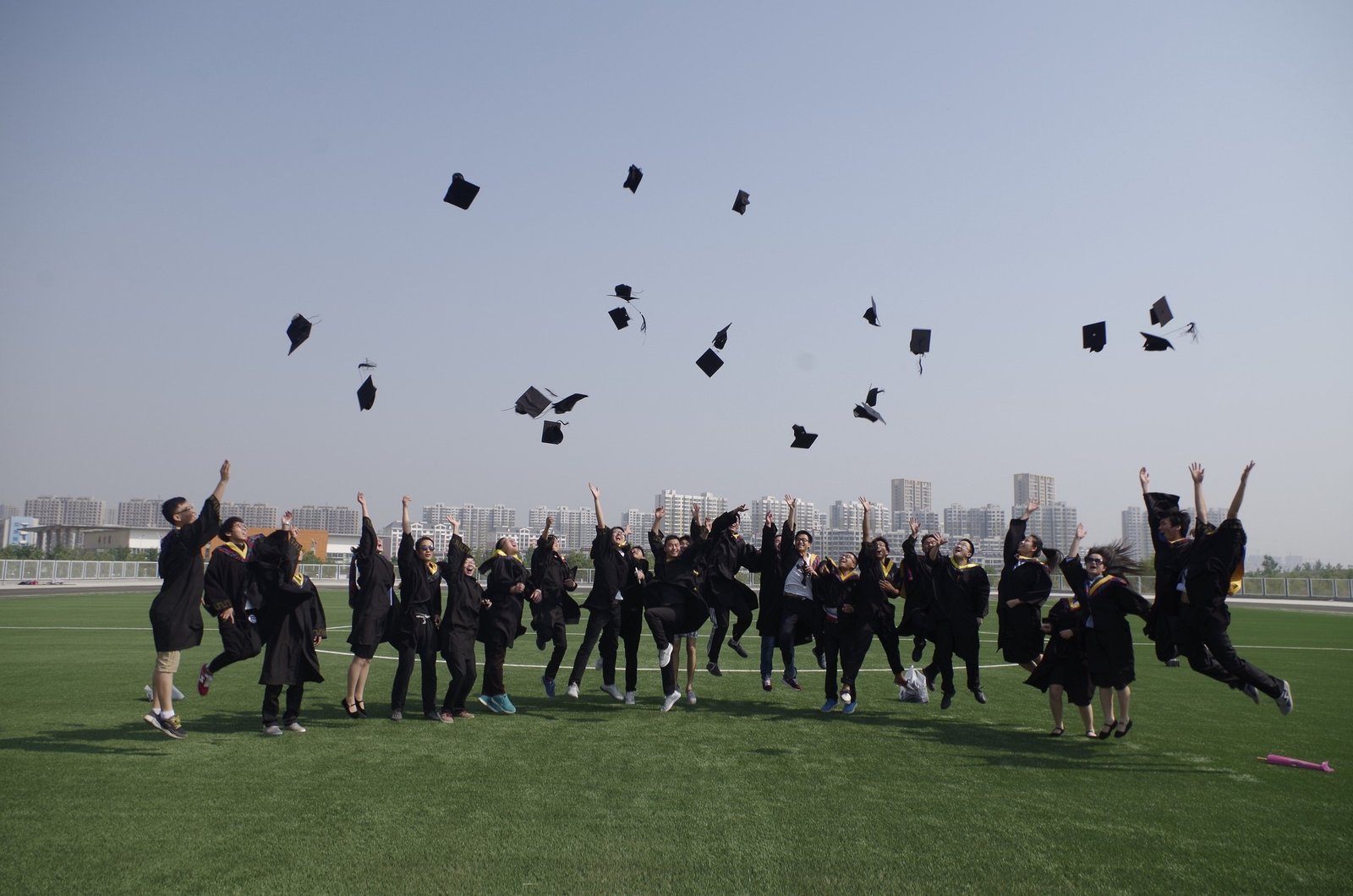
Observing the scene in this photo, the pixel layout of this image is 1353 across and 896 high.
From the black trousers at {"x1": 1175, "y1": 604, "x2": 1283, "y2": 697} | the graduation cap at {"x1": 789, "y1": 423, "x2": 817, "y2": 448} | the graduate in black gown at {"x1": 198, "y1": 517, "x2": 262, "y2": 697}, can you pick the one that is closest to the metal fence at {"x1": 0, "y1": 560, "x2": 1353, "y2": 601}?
the graduation cap at {"x1": 789, "y1": 423, "x2": 817, "y2": 448}

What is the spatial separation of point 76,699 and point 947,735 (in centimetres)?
909


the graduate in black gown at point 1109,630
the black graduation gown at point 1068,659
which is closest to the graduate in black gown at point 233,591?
the black graduation gown at point 1068,659

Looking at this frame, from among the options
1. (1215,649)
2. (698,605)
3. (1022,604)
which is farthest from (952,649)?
(1215,649)

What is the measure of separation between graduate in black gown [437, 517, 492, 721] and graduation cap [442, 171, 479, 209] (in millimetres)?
4605

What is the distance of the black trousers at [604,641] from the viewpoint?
11148 mm

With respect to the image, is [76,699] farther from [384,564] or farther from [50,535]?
[50,535]

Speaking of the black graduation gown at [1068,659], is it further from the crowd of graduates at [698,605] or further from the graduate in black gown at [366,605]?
the graduate in black gown at [366,605]

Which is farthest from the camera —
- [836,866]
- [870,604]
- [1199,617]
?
[870,604]

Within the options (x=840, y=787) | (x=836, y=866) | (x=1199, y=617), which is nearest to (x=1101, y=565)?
(x=1199, y=617)

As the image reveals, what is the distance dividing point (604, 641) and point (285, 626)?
3.76 meters

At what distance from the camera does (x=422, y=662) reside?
9.73m

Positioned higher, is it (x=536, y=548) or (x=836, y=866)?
(x=536, y=548)

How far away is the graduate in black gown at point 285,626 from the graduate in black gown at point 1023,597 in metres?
7.15

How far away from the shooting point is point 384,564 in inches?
388
